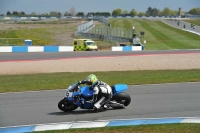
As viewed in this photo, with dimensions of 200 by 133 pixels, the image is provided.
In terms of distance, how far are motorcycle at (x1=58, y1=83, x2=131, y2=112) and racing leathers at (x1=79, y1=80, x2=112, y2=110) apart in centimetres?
14

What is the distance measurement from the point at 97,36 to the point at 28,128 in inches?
2012

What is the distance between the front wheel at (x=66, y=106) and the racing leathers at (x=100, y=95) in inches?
26.3

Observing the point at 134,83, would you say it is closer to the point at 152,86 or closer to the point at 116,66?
the point at 152,86

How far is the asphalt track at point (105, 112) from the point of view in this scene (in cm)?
1123

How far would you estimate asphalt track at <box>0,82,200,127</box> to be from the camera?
1123cm

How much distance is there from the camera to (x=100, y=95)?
39.1 feet

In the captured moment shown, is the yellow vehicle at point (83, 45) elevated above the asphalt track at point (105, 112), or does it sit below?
below

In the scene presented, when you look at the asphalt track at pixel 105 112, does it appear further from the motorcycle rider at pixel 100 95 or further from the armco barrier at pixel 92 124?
the armco barrier at pixel 92 124

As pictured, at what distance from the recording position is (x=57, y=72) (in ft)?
82.7

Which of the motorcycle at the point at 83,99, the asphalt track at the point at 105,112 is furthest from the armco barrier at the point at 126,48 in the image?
the motorcycle at the point at 83,99

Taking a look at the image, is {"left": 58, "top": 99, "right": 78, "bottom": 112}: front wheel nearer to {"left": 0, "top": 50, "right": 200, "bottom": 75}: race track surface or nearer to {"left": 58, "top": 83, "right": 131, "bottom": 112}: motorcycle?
{"left": 58, "top": 83, "right": 131, "bottom": 112}: motorcycle

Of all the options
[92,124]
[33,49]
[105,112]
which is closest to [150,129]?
[92,124]

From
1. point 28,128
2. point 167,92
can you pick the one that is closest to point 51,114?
point 28,128

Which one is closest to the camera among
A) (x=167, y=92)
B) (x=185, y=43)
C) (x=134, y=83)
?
(x=167, y=92)
